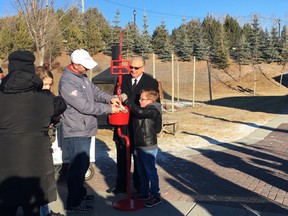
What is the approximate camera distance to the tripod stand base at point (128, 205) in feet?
15.0

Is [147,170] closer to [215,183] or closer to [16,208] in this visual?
[215,183]

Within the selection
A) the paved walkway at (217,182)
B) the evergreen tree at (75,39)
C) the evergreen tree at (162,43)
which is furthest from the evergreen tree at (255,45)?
the paved walkway at (217,182)

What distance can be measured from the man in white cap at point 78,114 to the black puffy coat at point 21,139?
928mm

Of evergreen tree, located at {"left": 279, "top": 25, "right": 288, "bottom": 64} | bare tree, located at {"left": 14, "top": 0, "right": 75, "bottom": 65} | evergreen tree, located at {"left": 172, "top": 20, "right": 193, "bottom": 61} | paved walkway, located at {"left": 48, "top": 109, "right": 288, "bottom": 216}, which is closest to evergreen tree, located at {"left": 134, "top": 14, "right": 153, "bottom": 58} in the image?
evergreen tree, located at {"left": 172, "top": 20, "right": 193, "bottom": 61}

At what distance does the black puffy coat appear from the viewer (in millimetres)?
3090

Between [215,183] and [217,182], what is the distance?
7cm

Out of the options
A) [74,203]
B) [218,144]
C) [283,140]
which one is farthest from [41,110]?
[283,140]

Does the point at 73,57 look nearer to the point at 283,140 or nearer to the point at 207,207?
the point at 207,207

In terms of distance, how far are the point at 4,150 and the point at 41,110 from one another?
1.40 ft

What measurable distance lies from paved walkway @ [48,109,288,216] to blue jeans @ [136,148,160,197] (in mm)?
257

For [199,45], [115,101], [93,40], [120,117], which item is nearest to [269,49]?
[199,45]

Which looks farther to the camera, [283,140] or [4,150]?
[283,140]

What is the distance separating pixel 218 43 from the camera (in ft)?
141

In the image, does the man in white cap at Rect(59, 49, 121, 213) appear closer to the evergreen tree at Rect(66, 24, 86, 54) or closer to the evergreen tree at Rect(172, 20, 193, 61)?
the evergreen tree at Rect(66, 24, 86, 54)
